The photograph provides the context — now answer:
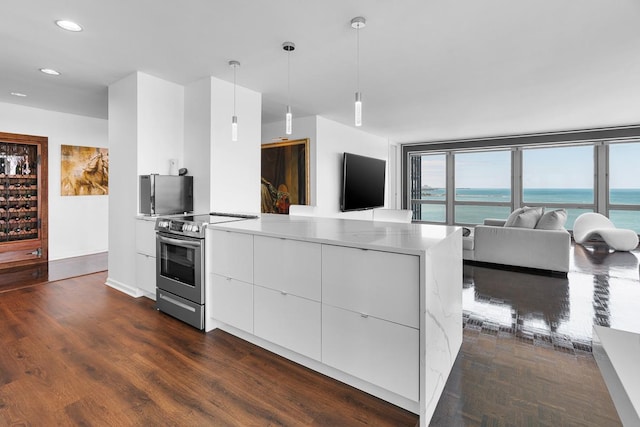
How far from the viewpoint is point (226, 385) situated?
78.0 inches

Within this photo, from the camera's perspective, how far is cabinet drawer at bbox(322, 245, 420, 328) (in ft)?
5.46

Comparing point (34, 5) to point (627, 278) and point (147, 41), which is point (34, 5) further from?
point (627, 278)

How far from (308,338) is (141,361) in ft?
3.81

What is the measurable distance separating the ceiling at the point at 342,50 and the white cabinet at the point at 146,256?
1.63 metres

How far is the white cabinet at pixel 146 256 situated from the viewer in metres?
3.31

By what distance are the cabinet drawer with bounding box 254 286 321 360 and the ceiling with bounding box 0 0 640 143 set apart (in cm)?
200

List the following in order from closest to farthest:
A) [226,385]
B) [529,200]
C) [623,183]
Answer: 1. [226,385]
2. [623,183]
3. [529,200]

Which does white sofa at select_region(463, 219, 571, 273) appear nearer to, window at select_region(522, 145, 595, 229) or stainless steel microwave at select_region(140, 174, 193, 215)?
window at select_region(522, 145, 595, 229)

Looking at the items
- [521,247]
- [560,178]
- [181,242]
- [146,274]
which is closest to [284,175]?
[146,274]

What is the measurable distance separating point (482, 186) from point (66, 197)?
880 cm

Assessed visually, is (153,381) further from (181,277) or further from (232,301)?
(181,277)

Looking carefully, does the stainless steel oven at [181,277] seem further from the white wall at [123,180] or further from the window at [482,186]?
the window at [482,186]

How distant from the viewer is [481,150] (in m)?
8.19

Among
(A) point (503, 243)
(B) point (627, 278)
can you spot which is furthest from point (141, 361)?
(B) point (627, 278)
